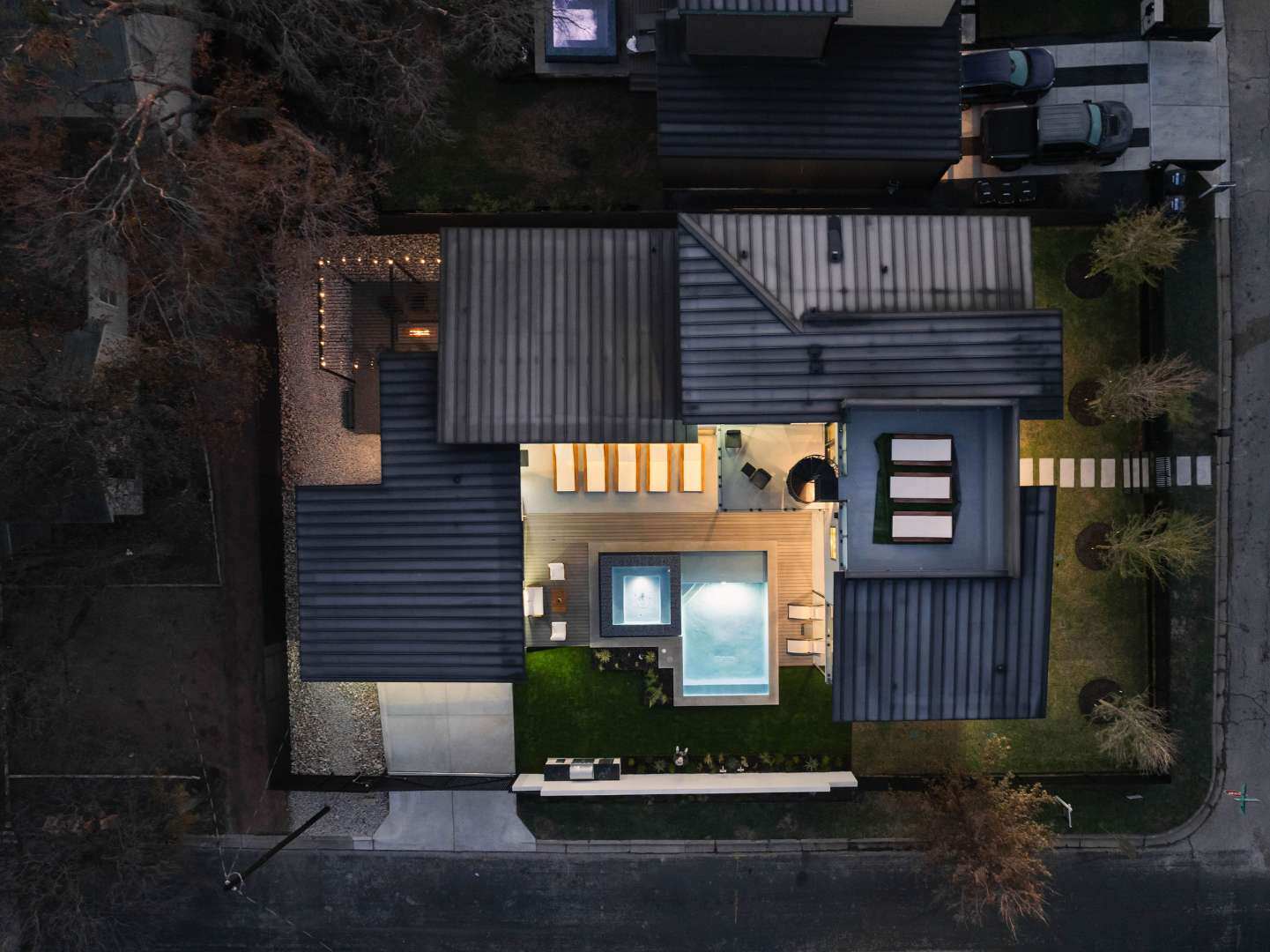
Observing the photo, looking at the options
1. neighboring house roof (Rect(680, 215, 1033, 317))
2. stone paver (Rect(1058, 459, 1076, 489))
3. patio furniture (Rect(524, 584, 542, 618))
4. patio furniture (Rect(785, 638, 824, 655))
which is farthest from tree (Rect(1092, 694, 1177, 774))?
patio furniture (Rect(524, 584, 542, 618))

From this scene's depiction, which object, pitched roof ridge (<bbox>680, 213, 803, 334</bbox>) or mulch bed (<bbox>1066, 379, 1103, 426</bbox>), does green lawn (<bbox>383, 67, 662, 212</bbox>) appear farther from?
mulch bed (<bbox>1066, 379, 1103, 426</bbox>)

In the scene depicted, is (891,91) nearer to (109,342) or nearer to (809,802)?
(809,802)

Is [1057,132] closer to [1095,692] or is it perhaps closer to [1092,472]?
[1092,472]

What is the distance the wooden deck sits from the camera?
848 inches

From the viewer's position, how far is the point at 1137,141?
22.5 m

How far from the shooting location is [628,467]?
21062mm

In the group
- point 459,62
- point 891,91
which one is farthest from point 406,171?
point 891,91

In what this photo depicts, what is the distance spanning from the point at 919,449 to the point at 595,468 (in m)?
8.76

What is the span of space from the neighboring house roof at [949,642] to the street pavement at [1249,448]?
10369 millimetres

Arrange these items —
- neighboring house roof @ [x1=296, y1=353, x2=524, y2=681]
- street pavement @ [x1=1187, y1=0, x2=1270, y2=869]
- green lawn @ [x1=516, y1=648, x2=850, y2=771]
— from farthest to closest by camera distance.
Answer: green lawn @ [x1=516, y1=648, x2=850, y2=771] < street pavement @ [x1=1187, y1=0, x2=1270, y2=869] < neighboring house roof @ [x1=296, y1=353, x2=524, y2=681]

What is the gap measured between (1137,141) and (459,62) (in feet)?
69.9

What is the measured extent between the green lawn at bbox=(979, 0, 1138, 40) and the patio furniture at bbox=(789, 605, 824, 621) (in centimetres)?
1843

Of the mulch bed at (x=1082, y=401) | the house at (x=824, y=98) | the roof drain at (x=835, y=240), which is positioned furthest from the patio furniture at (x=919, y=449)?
the mulch bed at (x=1082, y=401)

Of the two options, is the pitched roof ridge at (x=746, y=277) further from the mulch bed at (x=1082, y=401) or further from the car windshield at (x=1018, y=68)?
the car windshield at (x=1018, y=68)
